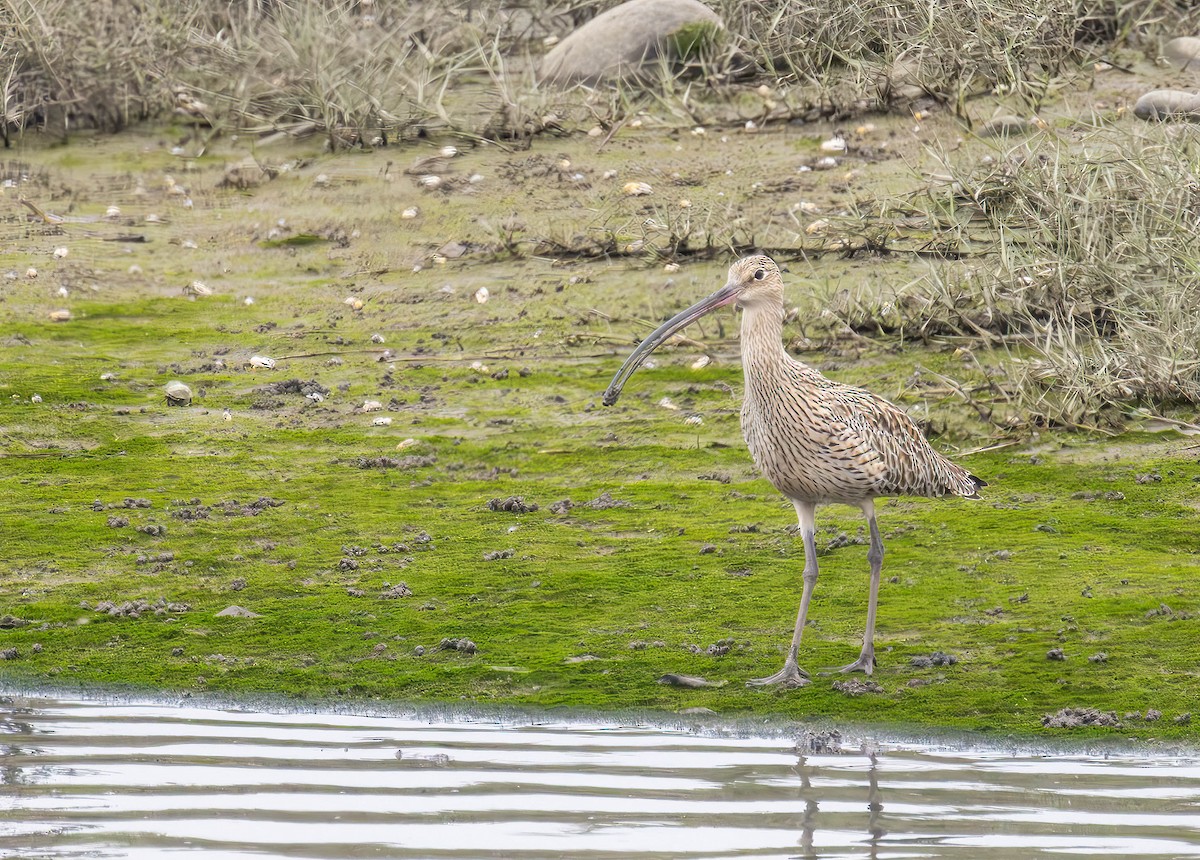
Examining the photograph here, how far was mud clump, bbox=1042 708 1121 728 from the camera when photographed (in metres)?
6.14

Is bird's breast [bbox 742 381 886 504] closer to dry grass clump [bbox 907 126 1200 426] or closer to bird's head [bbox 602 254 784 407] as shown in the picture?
bird's head [bbox 602 254 784 407]

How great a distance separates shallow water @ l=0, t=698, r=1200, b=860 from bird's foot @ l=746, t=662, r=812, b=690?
1.64ft

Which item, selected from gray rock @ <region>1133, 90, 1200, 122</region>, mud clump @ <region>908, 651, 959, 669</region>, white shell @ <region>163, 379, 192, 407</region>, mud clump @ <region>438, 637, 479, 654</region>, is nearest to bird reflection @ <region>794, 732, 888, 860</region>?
mud clump @ <region>908, 651, 959, 669</region>

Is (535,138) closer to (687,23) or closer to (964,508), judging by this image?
(687,23)

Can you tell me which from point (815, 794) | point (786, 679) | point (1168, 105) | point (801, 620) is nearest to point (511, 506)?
point (801, 620)

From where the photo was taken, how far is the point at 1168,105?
12398mm

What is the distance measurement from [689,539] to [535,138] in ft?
21.5

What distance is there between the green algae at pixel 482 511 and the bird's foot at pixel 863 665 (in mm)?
50

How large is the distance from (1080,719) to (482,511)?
3713 mm

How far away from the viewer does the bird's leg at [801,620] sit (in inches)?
265

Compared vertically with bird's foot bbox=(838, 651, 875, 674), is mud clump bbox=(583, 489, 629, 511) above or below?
below

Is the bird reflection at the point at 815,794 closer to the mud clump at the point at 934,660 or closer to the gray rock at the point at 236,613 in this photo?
the mud clump at the point at 934,660

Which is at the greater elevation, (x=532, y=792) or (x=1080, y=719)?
(x=532, y=792)

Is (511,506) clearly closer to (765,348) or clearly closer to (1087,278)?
(765,348)
